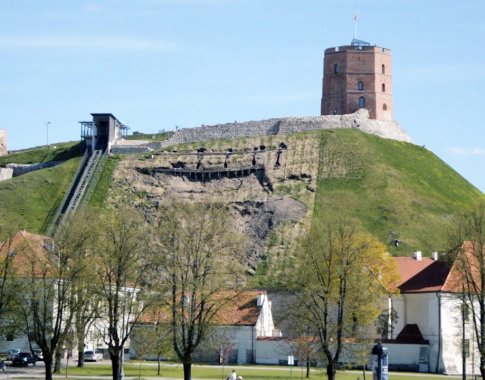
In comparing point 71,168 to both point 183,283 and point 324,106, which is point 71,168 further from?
point 183,283

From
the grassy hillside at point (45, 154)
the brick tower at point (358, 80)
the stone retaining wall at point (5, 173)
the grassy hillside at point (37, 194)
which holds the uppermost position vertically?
the brick tower at point (358, 80)

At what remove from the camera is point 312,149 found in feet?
502

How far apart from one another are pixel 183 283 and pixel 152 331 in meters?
4.60

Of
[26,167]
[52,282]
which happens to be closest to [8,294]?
[52,282]

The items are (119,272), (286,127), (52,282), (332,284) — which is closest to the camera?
(119,272)

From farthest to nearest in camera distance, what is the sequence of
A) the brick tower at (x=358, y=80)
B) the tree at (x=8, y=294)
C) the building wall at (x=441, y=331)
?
1. the brick tower at (x=358, y=80)
2. the building wall at (x=441, y=331)
3. the tree at (x=8, y=294)

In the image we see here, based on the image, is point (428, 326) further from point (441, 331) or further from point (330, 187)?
point (330, 187)

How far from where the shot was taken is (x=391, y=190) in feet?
465

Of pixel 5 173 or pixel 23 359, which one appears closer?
pixel 23 359

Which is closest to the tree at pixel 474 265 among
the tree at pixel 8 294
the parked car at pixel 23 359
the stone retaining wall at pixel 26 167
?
the tree at pixel 8 294

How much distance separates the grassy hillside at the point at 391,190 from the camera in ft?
428

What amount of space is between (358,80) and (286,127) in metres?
12.6

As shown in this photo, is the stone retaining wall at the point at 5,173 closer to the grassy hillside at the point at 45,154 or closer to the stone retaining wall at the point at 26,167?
the stone retaining wall at the point at 26,167

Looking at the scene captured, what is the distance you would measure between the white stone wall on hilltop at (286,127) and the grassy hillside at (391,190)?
208cm
